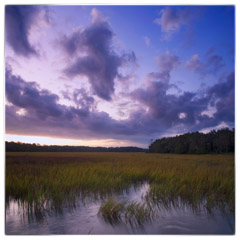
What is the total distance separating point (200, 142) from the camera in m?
11.6

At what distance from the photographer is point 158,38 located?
5.80m

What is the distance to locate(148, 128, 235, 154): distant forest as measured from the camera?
6205mm

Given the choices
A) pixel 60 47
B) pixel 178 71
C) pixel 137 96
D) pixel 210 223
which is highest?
pixel 60 47

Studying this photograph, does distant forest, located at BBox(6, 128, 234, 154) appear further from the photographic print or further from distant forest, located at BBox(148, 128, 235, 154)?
the photographic print

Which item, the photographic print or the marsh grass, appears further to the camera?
the photographic print

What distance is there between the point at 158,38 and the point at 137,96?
1.81m

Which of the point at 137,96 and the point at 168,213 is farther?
the point at 137,96

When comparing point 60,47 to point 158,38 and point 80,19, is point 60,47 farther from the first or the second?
point 158,38

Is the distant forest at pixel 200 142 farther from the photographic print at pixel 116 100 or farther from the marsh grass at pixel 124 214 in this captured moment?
the marsh grass at pixel 124 214

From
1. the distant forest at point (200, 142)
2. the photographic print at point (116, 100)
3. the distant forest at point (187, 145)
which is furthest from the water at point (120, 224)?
the distant forest at point (200, 142)

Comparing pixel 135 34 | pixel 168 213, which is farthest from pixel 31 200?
pixel 135 34

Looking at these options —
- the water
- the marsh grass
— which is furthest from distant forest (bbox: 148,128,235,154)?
the marsh grass

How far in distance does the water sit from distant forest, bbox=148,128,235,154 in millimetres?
2443

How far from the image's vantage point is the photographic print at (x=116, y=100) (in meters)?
3.96
